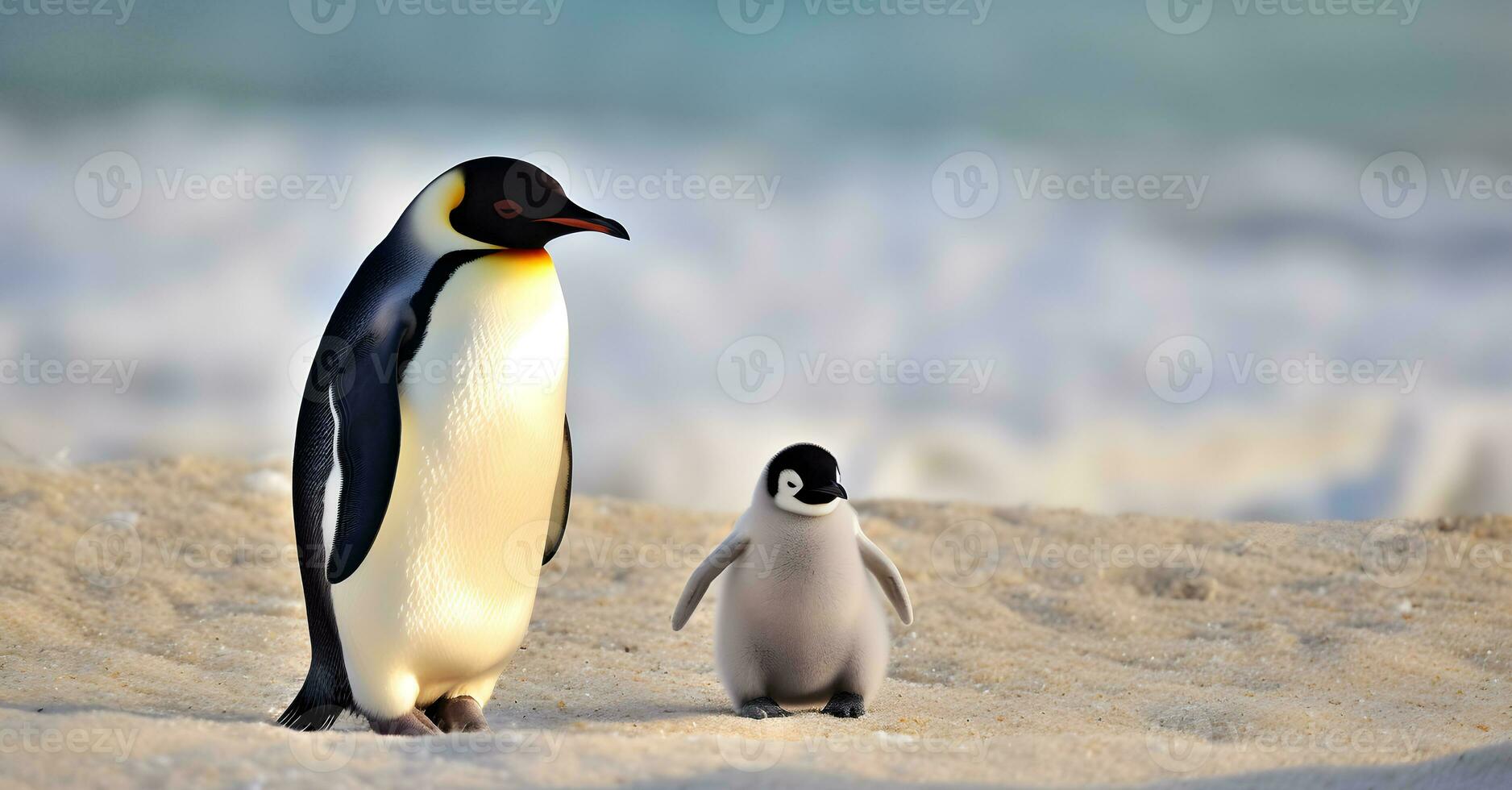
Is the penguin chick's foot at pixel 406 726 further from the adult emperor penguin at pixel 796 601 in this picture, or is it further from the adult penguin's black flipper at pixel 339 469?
the adult emperor penguin at pixel 796 601

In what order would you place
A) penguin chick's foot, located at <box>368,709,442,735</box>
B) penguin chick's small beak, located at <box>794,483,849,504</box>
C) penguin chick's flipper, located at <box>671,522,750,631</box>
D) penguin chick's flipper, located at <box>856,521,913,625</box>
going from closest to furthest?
penguin chick's foot, located at <box>368,709,442,735</box>
penguin chick's small beak, located at <box>794,483,849,504</box>
penguin chick's flipper, located at <box>671,522,750,631</box>
penguin chick's flipper, located at <box>856,521,913,625</box>

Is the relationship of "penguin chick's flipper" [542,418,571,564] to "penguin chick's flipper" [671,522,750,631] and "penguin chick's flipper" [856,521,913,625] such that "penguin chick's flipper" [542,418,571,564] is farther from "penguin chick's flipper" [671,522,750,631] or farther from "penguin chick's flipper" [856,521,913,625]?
"penguin chick's flipper" [856,521,913,625]

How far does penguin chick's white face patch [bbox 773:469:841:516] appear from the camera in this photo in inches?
131

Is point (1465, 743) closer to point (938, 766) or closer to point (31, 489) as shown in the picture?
point (938, 766)

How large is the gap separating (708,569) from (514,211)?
1.13m

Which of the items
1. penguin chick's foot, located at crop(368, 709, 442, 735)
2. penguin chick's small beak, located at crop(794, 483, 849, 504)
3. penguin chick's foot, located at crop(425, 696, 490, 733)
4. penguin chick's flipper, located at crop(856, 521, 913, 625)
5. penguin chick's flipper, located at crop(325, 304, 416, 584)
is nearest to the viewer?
penguin chick's flipper, located at crop(325, 304, 416, 584)

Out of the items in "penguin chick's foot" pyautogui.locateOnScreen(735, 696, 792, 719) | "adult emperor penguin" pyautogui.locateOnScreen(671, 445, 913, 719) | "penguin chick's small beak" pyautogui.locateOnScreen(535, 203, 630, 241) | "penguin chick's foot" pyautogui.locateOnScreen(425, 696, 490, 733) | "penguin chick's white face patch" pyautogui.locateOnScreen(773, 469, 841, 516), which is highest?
"penguin chick's small beak" pyautogui.locateOnScreen(535, 203, 630, 241)

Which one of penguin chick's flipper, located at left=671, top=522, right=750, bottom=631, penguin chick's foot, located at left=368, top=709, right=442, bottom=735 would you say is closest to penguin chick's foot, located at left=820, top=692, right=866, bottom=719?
penguin chick's flipper, located at left=671, top=522, right=750, bottom=631

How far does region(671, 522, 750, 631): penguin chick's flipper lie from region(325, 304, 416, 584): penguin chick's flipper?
96 centimetres

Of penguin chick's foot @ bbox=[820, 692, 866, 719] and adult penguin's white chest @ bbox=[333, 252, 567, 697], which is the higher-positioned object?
adult penguin's white chest @ bbox=[333, 252, 567, 697]

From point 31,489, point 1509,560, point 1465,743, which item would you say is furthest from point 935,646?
point 31,489

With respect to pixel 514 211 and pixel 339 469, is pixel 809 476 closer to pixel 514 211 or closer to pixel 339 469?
pixel 514 211

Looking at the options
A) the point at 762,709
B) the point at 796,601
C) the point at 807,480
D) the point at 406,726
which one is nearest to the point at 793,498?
the point at 807,480

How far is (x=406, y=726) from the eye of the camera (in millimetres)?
2900
